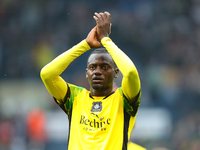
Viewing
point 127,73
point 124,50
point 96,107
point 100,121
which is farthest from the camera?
point 124,50

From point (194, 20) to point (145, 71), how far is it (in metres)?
3.66

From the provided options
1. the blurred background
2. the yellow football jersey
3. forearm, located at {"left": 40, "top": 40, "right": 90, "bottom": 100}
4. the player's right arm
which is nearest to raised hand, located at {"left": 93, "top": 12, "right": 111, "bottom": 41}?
the player's right arm

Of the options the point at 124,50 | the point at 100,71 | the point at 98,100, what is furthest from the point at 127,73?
the point at 124,50

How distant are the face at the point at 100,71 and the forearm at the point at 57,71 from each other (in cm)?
21

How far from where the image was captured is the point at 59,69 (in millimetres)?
3645

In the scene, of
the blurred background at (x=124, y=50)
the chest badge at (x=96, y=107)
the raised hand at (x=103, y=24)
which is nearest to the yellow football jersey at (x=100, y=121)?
the chest badge at (x=96, y=107)

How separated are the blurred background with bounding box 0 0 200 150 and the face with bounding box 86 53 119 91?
636 cm

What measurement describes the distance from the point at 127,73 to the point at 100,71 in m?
0.41

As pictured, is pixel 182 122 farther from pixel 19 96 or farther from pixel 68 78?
pixel 19 96

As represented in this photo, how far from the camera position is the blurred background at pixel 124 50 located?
33.2 feet

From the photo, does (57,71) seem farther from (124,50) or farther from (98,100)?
(124,50)

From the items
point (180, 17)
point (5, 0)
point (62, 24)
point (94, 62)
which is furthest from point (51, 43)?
point (94, 62)

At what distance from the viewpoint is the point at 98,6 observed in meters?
13.3

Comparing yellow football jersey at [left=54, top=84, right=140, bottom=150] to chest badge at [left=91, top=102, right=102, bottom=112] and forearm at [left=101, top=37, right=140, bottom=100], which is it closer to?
chest badge at [left=91, top=102, right=102, bottom=112]
